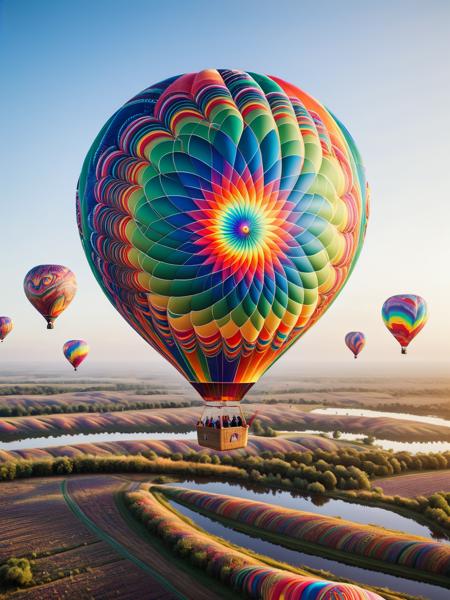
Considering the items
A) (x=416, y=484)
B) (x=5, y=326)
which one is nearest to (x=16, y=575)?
(x=416, y=484)

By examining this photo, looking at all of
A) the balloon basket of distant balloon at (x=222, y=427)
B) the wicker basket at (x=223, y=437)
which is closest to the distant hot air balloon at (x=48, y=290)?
the balloon basket of distant balloon at (x=222, y=427)

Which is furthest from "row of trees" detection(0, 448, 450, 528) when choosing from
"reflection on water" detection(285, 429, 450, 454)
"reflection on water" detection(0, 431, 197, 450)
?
"reflection on water" detection(0, 431, 197, 450)

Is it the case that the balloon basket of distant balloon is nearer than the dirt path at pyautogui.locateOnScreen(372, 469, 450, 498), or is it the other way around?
the balloon basket of distant balloon

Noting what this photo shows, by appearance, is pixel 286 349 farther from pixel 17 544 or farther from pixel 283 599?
pixel 17 544

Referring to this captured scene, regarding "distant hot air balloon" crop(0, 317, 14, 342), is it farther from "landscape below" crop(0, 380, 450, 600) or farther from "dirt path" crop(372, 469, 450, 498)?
"dirt path" crop(372, 469, 450, 498)

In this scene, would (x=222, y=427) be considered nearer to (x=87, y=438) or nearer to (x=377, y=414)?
(x=87, y=438)

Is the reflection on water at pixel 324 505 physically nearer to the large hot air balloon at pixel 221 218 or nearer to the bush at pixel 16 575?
the large hot air balloon at pixel 221 218
